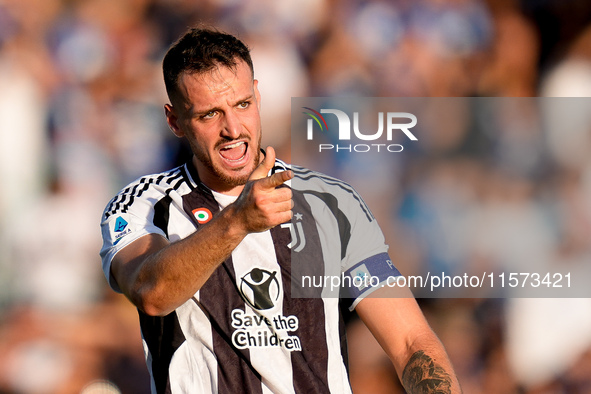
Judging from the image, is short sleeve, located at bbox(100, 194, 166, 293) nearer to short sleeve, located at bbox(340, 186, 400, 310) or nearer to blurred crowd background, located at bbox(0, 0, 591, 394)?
short sleeve, located at bbox(340, 186, 400, 310)

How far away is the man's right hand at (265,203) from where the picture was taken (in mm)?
1243

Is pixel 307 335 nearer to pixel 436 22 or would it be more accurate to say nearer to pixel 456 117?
pixel 456 117

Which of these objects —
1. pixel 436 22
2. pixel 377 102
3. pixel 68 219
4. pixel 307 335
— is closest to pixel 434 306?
pixel 377 102

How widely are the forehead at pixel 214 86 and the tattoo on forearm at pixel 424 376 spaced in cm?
95

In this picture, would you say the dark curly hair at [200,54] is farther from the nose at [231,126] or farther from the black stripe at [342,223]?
the black stripe at [342,223]

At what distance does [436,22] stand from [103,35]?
1761 mm

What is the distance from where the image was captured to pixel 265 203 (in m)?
1.25

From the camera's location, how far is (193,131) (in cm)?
180

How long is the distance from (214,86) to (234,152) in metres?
0.21

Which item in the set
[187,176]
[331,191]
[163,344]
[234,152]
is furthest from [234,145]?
[163,344]

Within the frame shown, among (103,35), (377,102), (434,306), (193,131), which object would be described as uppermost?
(103,35)

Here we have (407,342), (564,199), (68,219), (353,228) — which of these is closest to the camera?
(407,342)

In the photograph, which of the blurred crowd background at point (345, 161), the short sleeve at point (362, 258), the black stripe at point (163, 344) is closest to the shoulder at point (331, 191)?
the short sleeve at point (362, 258)

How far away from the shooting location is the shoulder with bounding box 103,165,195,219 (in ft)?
6.02
